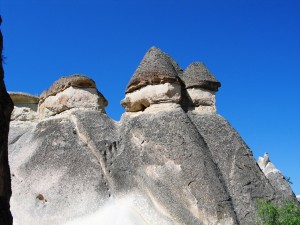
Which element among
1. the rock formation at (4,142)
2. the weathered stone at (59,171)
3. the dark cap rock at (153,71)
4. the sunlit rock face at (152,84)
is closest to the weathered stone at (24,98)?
the weathered stone at (59,171)

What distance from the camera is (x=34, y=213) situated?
9695mm

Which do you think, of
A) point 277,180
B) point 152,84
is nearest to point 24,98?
point 152,84

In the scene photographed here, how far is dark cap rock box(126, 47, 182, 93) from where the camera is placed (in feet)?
35.2

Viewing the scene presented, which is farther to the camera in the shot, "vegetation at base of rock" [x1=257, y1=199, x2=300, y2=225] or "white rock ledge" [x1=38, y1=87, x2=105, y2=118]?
"white rock ledge" [x1=38, y1=87, x2=105, y2=118]

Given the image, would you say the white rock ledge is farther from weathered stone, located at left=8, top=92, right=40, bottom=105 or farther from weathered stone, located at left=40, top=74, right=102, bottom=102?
weathered stone, located at left=8, top=92, right=40, bottom=105

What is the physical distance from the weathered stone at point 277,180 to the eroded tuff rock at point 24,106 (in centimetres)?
691

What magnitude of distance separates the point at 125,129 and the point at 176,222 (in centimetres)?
280

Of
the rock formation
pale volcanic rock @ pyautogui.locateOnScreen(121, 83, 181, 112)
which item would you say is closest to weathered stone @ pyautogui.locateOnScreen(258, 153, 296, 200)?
pale volcanic rock @ pyautogui.locateOnScreen(121, 83, 181, 112)

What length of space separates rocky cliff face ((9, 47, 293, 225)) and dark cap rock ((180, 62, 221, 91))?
0.08 ft

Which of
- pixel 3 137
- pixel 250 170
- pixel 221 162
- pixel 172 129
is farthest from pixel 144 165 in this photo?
pixel 3 137

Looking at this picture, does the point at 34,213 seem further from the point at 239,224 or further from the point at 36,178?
the point at 239,224

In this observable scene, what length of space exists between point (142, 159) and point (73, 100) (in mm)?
2723

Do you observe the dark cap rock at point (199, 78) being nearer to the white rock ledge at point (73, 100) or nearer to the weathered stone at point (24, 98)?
the white rock ledge at point (73, 100)

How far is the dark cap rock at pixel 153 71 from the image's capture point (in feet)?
35.2
